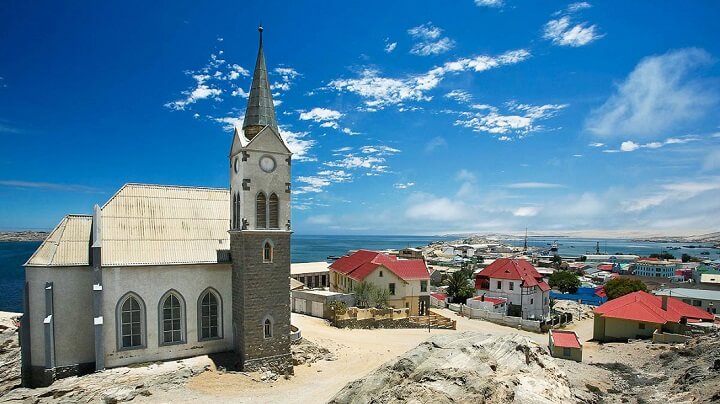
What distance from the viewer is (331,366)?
2556 centimetres

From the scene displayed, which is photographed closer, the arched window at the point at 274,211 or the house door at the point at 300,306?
the arched window at the point at 274,211

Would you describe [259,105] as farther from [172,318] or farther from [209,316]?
[172,318]

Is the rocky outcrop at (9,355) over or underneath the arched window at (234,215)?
underneath

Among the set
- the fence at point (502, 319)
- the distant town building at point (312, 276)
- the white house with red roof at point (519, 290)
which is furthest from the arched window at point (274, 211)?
the white house with red roof at point (519, 290)

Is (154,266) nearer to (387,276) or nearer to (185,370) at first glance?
(185,370)

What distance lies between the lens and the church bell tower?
23.6 m

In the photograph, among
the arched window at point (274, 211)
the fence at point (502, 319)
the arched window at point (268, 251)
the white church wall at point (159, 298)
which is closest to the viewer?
the white church wall at point (159, 298)

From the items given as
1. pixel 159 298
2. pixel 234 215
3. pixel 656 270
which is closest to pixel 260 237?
pixel 234 215

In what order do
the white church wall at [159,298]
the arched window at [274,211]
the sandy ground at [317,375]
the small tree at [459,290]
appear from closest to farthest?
the sandy ground at [317,375] < the white church wall at [159,298] < the arched window at [274,211] < the small tree at [459,290]

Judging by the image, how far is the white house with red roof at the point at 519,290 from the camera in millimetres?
49219

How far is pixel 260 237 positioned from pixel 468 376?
51.0 feet

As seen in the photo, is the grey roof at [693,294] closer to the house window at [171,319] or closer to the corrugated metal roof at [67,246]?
the house window at [171,319]

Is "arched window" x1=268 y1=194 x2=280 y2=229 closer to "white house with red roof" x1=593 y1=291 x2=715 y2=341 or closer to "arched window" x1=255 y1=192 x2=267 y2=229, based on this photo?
"arched window" x1=255 y1=192 x2=267 y2=229

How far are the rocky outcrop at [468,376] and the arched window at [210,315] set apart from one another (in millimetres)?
13756
